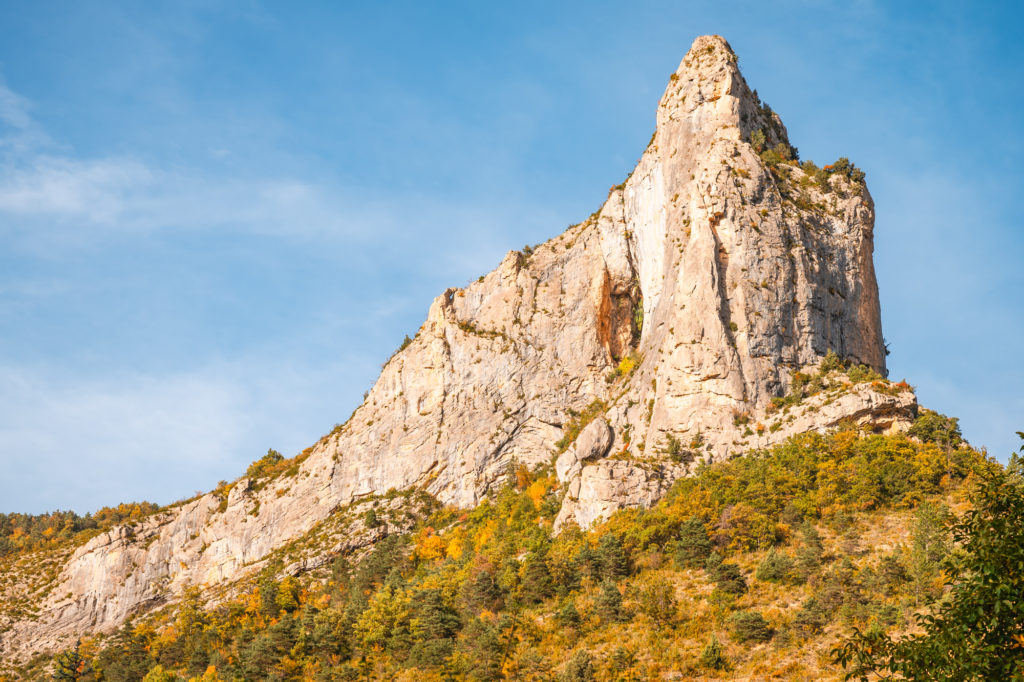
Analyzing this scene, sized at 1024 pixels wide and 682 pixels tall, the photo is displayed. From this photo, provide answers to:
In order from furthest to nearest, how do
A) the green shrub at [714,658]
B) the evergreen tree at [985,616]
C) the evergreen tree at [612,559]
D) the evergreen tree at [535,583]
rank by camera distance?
the evergreen tree at [535,583]
the evergreen tree at [612,559]
the green shrub at [714,658]
the evergreen tree at [985,616]

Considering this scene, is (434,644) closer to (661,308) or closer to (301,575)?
(301,575)

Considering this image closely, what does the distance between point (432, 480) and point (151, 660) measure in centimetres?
2840

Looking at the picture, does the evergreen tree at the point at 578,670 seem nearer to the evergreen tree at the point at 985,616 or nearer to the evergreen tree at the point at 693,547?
the evergreen tree at the point at 693,547

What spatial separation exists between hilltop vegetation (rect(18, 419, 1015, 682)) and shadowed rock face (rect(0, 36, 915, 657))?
4.63 metres

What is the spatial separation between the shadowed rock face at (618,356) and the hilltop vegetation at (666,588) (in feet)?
15.2

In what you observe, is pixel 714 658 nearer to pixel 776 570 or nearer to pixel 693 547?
pixel 776 570

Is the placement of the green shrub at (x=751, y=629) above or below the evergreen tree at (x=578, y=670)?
above

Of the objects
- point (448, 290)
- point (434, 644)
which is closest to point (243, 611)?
point (434, 644)

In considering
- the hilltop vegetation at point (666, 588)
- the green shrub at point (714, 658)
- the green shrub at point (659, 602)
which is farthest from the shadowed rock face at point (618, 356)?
the green shrub at point (714, 658)

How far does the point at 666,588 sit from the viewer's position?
51.4 metres

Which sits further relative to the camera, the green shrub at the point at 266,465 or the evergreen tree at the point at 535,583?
the green shrub at the point at 266,465

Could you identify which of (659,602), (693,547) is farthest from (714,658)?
(693,547)

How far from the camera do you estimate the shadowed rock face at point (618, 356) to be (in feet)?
223

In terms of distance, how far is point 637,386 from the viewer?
74.7 metres
